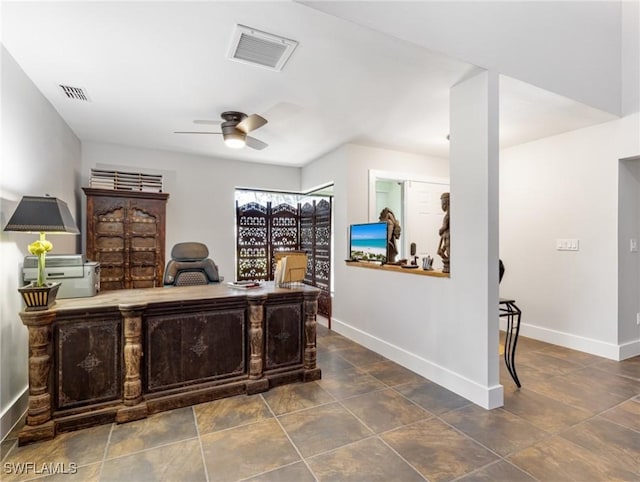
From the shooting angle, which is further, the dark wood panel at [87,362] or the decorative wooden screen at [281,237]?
the decorative wooden screen at [281,237]

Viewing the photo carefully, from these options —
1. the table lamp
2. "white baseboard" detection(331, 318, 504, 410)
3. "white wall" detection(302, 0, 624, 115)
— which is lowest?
"white baseboard" detection(331, 318, 504, 410)

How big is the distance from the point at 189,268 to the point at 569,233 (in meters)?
4.31

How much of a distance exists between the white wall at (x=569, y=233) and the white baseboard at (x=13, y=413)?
5111 millimetres

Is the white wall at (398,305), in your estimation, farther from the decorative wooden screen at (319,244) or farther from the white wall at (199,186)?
the white wall at (199,186)

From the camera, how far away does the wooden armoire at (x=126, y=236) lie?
161 inches

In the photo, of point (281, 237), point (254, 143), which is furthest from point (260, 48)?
point (281, 237)

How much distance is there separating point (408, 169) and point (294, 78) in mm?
2706

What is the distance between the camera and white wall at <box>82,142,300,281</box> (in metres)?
4.70

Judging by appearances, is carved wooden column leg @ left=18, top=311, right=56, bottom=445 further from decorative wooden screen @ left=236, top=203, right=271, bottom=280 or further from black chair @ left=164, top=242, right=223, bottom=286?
decorative wooden screen @ left=236, top=203, right=271, bottom=280

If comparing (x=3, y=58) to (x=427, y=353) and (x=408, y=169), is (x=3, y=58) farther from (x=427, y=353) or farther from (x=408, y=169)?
(x=408, y=169)

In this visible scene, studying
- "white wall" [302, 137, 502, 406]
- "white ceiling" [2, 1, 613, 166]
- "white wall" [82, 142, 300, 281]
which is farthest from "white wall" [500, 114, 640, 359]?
"white wall" [82, 142, 300, 281]

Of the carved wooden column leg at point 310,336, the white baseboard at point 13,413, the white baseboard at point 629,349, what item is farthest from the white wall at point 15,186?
the white baseboard at point 629,349

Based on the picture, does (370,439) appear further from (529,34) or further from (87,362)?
(529,34)

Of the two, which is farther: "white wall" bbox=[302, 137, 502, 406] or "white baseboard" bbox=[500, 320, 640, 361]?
"white baseboard" bbox=[500, 320, 640, 361]
